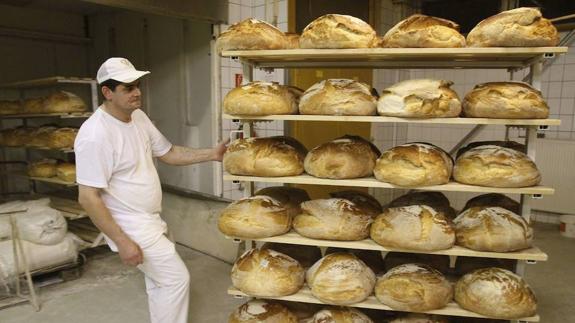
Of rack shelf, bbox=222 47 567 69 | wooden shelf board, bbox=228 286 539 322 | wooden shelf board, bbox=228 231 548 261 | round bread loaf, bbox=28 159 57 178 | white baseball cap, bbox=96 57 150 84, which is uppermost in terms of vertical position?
rack shelf, bbox=222 47 567 69

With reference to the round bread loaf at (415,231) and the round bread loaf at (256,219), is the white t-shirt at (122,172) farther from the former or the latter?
the round bread loaf at (415,231)

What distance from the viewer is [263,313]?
5.97ft

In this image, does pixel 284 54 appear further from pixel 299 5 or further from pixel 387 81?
pixel 387 81

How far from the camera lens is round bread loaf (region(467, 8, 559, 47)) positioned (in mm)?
1468

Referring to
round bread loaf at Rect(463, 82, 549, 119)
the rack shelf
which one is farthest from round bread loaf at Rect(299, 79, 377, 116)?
round bread loaf at Rect(463, 82, 549, 119)

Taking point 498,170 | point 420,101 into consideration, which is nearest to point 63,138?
point 420,101

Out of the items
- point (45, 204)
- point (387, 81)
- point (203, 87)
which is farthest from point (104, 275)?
point (387, 81)

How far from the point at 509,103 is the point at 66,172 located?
3.15 metres

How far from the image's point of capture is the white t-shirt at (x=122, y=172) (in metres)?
1.76

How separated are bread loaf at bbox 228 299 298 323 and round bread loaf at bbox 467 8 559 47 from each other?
1.43m

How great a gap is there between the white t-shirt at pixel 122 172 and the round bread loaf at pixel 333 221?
73 centimetres

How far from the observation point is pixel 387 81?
4512 millimetres

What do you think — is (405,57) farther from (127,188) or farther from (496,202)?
(127,188)

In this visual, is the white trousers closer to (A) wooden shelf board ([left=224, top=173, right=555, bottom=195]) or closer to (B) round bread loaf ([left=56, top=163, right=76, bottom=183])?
(A) wooden shelf board ([left=224, top=173, right=555, bottom=195])
